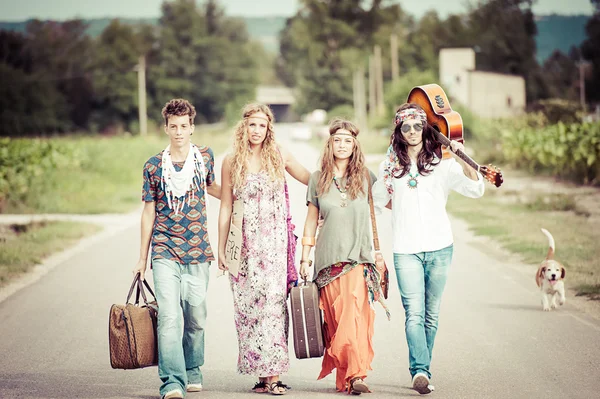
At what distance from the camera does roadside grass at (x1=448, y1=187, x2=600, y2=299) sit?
12.0 m

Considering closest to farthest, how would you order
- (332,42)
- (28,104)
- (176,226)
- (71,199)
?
(176,226), (71,199), (28,104), (332,42)

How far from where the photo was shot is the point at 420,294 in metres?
6.37

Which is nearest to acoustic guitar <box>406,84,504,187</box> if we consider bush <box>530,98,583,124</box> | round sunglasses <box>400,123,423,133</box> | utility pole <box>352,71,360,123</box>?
round sunglasses <box>400,123,423,133</box>

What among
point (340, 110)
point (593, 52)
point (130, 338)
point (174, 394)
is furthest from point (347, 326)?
point (340, 110)

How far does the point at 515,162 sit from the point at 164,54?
69.2 meters

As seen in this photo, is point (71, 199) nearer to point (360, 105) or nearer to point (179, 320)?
point (179, 320)

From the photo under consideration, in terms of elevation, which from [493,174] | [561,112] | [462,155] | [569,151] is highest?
[561,112]

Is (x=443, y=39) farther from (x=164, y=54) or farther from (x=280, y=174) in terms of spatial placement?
(x=280, y=174)

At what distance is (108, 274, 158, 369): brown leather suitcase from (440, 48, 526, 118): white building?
68.2 meters

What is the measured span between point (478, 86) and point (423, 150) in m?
69.0

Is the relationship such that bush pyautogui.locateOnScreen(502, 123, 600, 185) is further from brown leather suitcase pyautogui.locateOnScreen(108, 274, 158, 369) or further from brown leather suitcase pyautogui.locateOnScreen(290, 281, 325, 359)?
brown leather suitcase pyautogui.locateOnScreen(108, 274, 158, 369)

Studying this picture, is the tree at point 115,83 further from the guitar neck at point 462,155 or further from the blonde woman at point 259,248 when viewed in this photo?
the guitar neck at point 462,155

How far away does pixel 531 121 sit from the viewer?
38.1m

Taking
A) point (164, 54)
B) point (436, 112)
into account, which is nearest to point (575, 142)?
point (436, 112)
